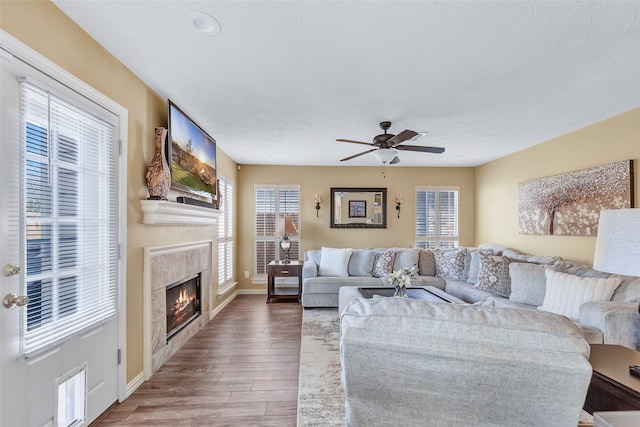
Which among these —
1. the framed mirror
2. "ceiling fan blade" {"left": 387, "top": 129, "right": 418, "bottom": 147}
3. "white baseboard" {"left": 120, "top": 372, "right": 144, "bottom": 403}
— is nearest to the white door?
"white baseboard" {"left": 120, "top": 372, "right": 144, "bottom": 403}

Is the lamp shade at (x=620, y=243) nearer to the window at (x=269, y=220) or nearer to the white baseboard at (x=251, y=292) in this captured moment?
the window at (x=269, y=220)

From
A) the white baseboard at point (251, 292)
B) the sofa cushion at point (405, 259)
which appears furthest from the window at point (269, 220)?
the sofa cushion at point (405, 259)

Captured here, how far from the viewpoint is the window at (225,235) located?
4.93 metres

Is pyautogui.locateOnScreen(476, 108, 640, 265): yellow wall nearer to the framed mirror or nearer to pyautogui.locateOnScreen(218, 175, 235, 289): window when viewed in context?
the framed mirror

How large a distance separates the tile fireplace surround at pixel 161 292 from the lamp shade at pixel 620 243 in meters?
2.96

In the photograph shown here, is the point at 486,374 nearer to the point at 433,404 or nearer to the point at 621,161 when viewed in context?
the point at 433,404

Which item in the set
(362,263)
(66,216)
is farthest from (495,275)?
(66,216)

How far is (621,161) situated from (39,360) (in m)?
4.91

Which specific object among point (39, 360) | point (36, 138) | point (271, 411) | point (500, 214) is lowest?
point (271, 411)

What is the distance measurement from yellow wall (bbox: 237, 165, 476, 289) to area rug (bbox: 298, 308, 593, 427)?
2.20 metres

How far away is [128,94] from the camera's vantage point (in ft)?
7.86

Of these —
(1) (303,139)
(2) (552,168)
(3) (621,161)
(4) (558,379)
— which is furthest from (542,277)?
(1) (303,139)

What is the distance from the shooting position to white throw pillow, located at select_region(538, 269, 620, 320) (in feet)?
8.61

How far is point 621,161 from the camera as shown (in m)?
3.10
